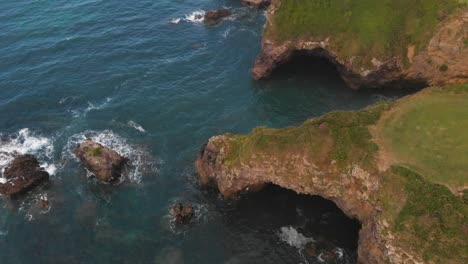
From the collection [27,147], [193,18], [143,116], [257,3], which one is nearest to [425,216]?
[143,116]

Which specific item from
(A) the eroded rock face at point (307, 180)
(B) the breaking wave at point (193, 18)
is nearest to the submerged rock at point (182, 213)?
(A) the eroded rock face at point (307, 180)

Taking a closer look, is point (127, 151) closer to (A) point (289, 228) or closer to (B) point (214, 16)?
(A) point (289, 228)

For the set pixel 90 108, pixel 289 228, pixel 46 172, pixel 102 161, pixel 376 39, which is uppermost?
pixel 376 39

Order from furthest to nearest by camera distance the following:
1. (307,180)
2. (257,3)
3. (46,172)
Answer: (257,3) → (46,172) → (307,180)

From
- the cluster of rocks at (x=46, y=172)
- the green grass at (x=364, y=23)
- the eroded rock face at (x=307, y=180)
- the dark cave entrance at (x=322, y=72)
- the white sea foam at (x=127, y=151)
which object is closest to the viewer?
the eroded rock face at (x=307, y=180)

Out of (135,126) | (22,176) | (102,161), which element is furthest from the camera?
A: (135,126)

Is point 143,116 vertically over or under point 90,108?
over

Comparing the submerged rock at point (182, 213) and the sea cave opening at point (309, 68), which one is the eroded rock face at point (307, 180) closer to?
the submerged rock at point (182, 213)
